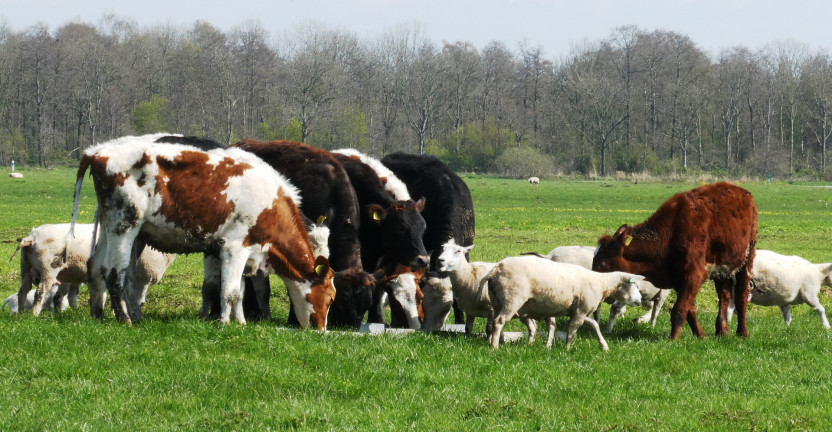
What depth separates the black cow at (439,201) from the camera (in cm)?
1345

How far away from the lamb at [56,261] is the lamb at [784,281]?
→ 344 inches

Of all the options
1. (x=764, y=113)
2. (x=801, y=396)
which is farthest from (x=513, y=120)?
(x=801, y=396)

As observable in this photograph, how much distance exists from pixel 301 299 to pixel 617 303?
4.65 m

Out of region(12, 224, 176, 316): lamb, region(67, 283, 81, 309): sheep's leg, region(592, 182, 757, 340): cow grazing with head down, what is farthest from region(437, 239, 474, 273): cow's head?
region(67, 283, 81, 309): sheep's leg

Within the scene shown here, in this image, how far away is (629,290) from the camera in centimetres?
1007

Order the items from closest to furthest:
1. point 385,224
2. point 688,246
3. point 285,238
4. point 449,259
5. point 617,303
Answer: point 449,259 < point 285,238 < point 688,246 < point 385,224 < point 617,303

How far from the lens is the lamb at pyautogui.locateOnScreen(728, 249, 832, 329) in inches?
520

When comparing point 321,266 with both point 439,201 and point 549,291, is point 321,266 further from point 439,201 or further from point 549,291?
point 439,201

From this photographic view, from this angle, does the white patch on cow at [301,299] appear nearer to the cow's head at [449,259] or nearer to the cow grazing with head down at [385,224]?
the cow grazing with head down at [385,224]

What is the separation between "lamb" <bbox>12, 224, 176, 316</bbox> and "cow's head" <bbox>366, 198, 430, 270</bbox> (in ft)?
11.2

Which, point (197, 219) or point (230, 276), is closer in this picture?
point (197, 219)

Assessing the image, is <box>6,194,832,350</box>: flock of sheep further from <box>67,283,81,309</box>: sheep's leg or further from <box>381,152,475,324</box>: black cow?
<box>381,152,475,324</box>: black cow

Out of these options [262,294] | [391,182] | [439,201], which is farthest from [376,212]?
[262,294]

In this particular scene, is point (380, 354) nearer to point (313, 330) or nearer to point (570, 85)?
point (313, 330)
